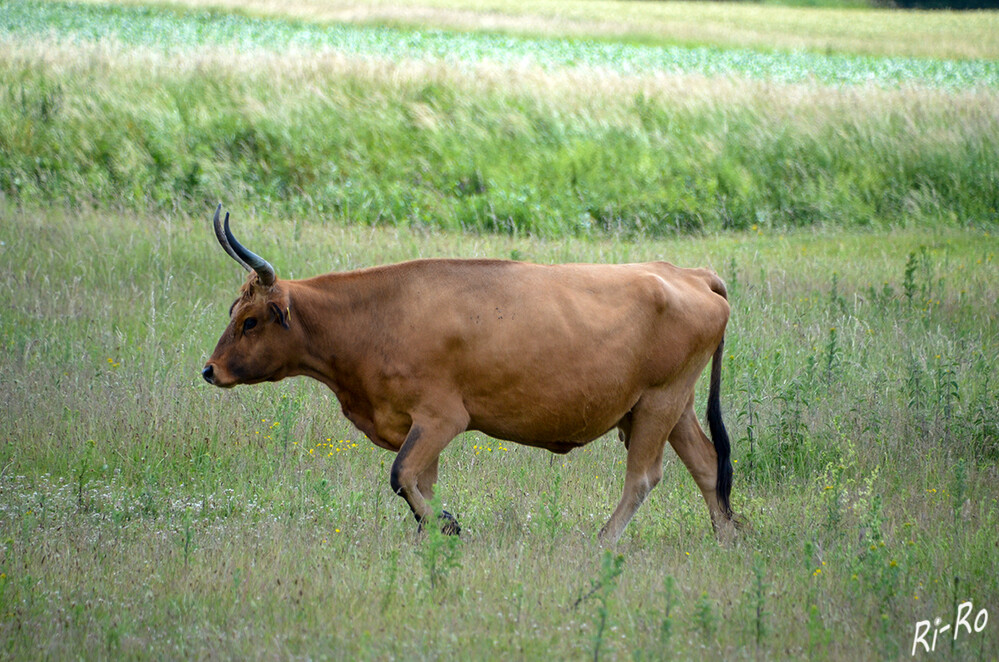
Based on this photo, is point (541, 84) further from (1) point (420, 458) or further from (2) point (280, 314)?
(1) point (420, 458)

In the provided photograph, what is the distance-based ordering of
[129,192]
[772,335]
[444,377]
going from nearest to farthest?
[444,377], [772,335], [129,192]

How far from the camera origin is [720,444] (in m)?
6.44

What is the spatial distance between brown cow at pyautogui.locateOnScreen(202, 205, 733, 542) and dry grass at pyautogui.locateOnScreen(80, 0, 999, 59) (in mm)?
30278

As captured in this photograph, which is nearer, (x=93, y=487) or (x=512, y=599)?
(x=512, y=599)

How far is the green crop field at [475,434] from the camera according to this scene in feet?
15.9

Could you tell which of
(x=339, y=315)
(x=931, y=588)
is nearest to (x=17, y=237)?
(x=339, y=315)

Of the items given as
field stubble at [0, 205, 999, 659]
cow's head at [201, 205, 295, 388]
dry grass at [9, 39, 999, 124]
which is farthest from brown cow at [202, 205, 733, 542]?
dry grass at [9, 39, 999, 124]

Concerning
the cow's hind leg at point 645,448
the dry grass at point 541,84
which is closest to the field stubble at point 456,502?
the cow's hind leg at point 645,448

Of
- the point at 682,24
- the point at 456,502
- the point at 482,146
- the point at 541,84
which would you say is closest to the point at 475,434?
the point at 456,502

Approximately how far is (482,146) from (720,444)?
1200 cm

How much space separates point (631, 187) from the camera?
16453 mm

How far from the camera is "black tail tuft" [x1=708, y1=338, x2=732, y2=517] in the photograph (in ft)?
20.9

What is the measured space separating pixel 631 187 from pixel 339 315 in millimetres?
10986

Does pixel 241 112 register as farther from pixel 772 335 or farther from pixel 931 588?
pixel 931 588
